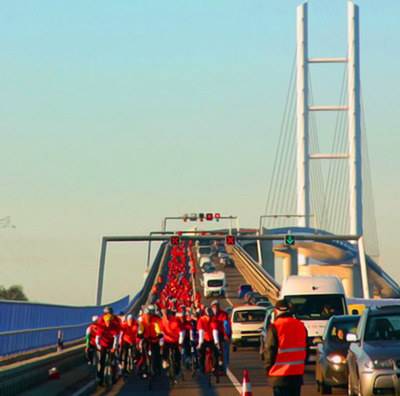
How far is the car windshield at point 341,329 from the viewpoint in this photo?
762 inches

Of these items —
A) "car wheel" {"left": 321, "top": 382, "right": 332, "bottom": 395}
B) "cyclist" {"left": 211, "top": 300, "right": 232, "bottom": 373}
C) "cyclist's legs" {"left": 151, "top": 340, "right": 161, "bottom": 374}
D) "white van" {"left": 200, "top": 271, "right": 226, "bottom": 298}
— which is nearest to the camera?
"car wheel" {"left": 321, "top": 382, "right": 332, "bottom": 395}

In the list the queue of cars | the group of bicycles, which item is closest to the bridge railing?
the group of bicycles

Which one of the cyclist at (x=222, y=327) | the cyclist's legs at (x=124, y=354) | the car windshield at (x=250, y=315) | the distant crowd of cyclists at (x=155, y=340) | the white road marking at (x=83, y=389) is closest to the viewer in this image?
the white road marking at (x=83, y=389)

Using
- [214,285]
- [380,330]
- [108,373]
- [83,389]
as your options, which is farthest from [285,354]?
[214,285]

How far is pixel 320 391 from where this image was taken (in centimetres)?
1916

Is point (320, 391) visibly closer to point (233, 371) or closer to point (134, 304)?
point (233, 371)

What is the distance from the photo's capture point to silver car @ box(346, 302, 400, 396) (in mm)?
14562

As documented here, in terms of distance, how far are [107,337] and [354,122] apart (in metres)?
75.3

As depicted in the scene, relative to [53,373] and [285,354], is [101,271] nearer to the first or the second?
[53,373]

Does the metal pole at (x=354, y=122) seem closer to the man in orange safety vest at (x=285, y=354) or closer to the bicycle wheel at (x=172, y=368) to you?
the bicycle wheel at (x=172, y=368)

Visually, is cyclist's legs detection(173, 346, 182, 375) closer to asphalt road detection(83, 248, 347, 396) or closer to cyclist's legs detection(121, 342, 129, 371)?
asphalt road detection(83, 248, 347, 396)

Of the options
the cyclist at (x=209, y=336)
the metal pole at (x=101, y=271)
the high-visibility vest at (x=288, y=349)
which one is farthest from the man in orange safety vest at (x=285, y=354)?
the metal pole at (x=101, y=271)

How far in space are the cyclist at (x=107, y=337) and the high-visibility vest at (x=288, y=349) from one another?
36.2 feet

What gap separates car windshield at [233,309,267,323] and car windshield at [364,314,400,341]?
2278 centimetres
